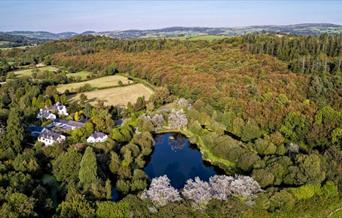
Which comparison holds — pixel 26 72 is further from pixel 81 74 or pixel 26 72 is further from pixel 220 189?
pixel 220 189

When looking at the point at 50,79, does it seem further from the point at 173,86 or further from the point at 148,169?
the point at 148,169

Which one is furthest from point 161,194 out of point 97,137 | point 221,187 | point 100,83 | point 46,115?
point 100,83

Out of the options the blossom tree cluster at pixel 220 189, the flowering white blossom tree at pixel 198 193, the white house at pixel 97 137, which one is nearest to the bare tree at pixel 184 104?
the white house at pixel 97 137

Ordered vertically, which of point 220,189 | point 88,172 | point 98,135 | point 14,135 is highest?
point 14,135

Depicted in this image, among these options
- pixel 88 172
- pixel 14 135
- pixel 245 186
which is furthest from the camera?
pixel 14 135

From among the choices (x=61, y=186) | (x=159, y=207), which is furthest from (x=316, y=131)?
(x=61, y=186)

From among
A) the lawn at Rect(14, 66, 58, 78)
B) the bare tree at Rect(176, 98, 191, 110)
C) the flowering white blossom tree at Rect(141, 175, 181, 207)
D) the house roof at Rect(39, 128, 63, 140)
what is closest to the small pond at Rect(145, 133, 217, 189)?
the flowering white blossom tree at Rect(141, 175, 181, 207)
